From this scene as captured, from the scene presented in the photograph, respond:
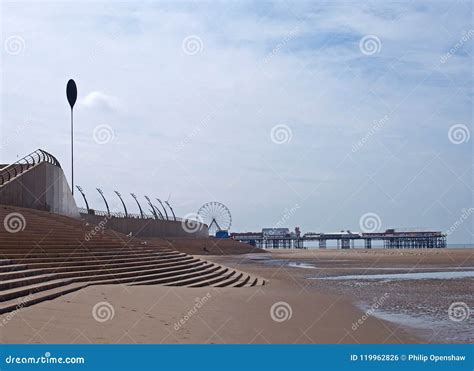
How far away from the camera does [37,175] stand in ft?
88.5

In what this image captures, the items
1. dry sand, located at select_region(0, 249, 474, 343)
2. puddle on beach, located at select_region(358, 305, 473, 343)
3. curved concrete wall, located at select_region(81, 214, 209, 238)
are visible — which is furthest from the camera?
curved concrete wall, located at select_region(81, 214, 209, 238)

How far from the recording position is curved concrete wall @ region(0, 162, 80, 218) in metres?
24.1

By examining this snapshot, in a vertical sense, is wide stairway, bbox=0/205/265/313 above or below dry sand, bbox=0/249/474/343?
above

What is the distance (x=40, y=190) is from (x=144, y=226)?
32.2 m

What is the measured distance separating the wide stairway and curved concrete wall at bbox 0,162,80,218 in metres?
1.96

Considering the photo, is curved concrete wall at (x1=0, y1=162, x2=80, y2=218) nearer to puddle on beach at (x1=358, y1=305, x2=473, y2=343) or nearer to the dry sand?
the dry sand

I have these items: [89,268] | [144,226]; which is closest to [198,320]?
[89,268]

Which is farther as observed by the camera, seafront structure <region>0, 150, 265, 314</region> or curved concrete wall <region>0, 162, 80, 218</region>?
curved concrete wall <region>0, 162, 80, 218</region>

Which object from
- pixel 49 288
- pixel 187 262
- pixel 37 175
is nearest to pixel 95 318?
pixel 49 288

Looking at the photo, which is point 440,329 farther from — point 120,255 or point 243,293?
point 120,255

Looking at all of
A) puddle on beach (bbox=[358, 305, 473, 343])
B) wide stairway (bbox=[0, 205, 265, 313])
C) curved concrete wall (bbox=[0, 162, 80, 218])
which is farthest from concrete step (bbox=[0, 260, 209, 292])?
curved concrete wall (bbox=[0, 162, 80, 218])

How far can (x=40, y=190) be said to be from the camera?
2717 cm

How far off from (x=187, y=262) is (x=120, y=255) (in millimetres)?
4377

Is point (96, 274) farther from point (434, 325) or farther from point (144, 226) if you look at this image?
point (144, 226)
